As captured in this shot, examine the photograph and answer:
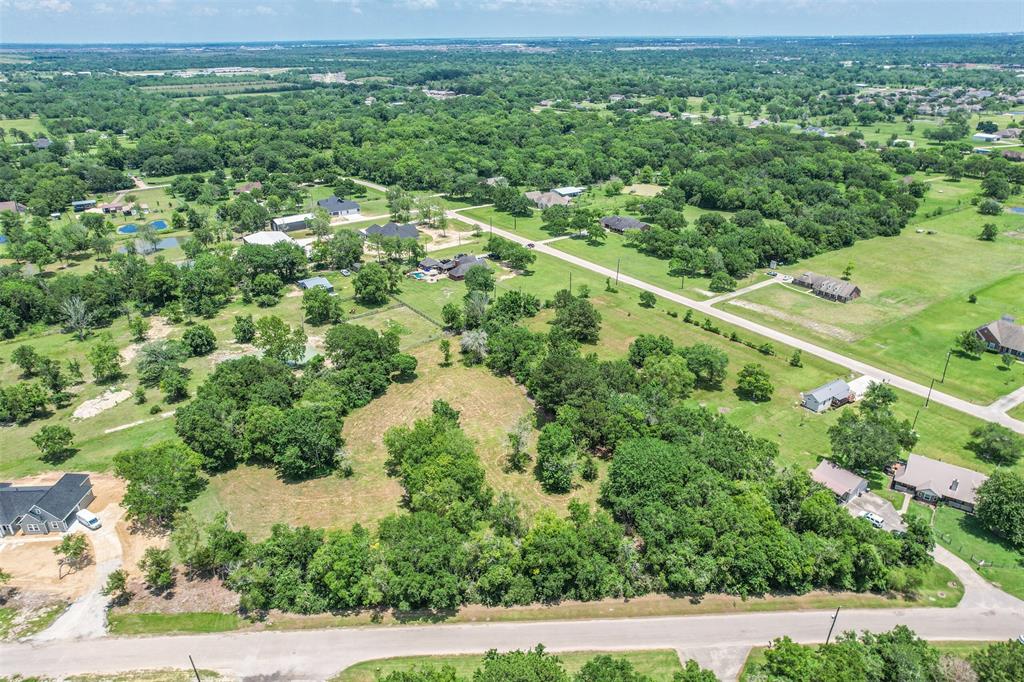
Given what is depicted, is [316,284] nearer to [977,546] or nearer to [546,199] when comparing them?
[546,199]

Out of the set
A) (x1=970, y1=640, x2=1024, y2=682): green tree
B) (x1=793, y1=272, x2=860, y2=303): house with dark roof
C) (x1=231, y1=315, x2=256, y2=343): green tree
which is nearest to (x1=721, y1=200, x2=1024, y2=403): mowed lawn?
(x1=793, y1=272, x2=860, y2=303): house with dark roof

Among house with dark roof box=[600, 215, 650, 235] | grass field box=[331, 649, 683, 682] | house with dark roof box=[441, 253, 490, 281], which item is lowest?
grass field box=[331, 649, 683, 682]

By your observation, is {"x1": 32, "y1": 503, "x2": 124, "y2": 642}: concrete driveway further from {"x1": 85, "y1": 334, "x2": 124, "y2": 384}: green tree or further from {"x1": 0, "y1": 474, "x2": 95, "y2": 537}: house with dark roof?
{"x1": 85, "y1": 334, "x2": 124, "y2": 384}: green tree

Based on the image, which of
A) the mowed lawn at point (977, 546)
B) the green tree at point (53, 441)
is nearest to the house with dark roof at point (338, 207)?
the green tree at point (53, 441)

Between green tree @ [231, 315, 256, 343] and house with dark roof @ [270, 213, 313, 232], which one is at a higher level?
house with dark roof @ [270, 213, 313, 232]

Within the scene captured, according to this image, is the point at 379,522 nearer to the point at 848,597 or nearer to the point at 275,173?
the point at 848,597

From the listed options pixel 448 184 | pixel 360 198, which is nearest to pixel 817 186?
pixel 448 184

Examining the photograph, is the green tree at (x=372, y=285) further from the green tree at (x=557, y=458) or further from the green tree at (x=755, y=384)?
the green tree at (x=755, y=384)
